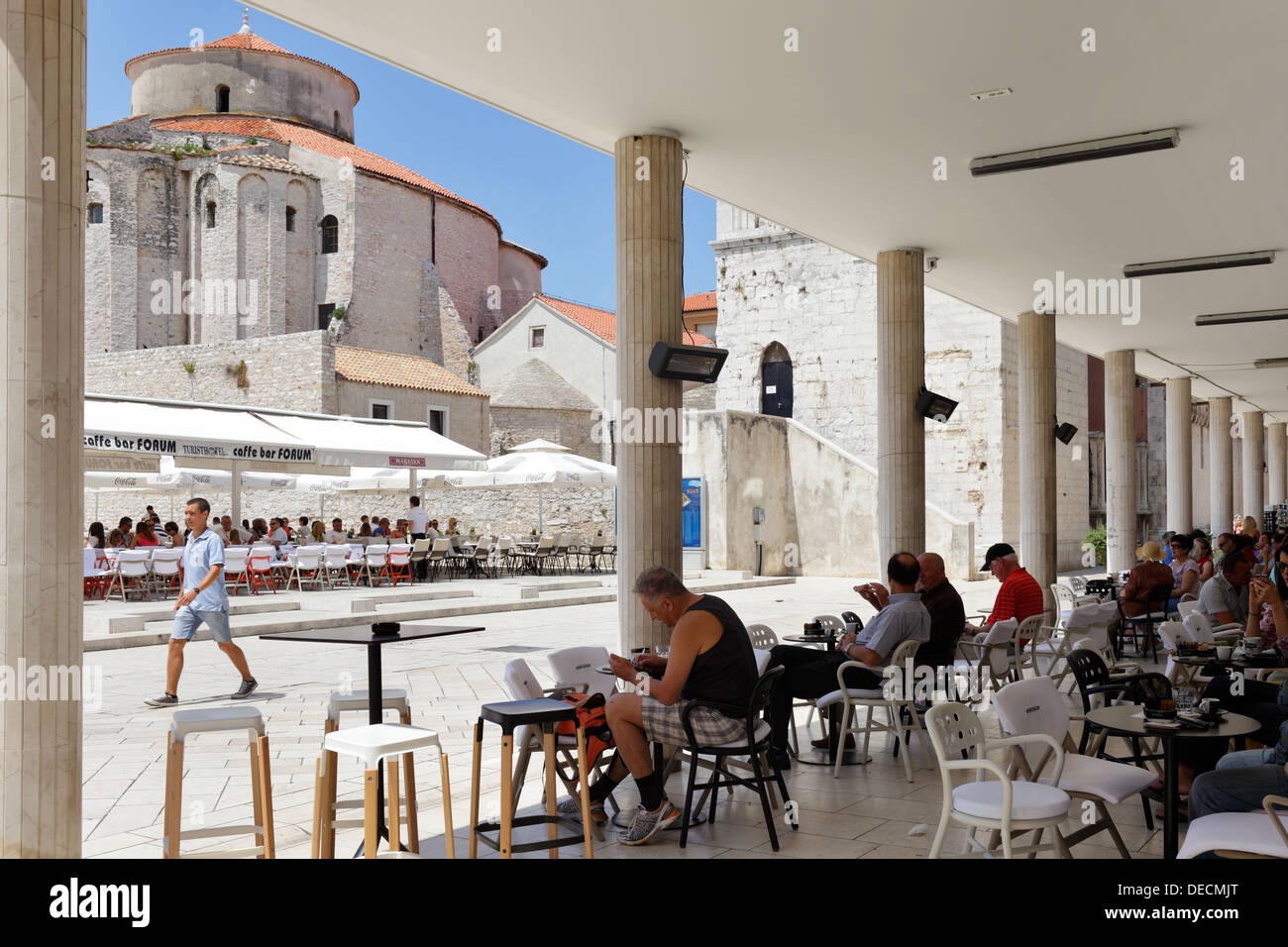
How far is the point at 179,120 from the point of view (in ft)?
132

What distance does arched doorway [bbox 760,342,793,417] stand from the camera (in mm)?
26312

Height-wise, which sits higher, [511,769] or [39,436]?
[39,436]

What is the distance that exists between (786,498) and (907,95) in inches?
631

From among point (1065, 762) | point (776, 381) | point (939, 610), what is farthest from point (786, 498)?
point (1065, 762)

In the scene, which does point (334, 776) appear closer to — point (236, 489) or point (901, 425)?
point (901, 425)

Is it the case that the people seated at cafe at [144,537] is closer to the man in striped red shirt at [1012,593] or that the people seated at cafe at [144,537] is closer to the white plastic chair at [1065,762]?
the man in striped red shirt at [1012,593]

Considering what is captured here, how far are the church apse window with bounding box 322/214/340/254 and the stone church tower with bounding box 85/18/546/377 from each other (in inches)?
1.7

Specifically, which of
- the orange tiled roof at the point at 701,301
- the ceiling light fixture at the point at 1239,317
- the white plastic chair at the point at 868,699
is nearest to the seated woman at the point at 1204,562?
the ceiling light fixture at the point at 1239,317

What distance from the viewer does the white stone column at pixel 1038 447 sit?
45.0 feet

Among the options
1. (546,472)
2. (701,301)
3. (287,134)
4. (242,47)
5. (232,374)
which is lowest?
(546,472)

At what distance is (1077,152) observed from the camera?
7848 mm

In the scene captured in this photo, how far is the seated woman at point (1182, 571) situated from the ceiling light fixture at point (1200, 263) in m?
3.00

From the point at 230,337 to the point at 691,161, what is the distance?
3483cm
